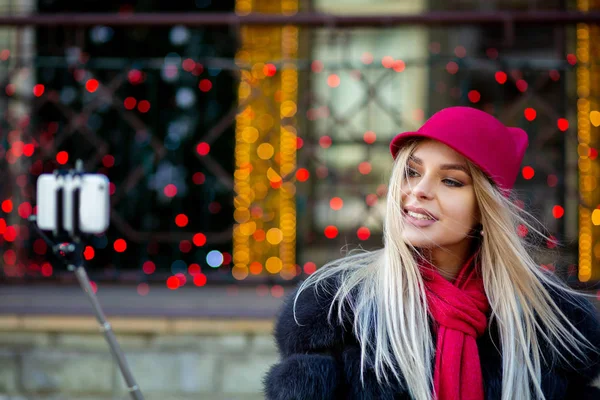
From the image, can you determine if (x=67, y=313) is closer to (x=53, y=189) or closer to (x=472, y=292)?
(x=53, y=189)

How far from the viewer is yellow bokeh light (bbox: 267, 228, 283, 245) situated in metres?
5.71

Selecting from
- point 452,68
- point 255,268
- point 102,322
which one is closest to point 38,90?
point 255,268

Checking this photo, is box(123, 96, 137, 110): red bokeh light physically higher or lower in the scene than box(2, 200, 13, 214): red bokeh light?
higher

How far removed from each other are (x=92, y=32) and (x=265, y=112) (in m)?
1.50

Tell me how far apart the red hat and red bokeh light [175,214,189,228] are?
12.4 feet

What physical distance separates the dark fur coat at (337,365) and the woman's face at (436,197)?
310 millimetres

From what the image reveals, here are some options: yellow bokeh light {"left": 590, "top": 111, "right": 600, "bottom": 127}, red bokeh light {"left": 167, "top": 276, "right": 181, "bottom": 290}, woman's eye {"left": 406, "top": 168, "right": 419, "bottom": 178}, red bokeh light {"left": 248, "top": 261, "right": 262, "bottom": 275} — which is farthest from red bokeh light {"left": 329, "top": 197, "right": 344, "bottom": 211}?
woman's eye {"left": 406, "top": 168, "right": 419, "bottom": 178}

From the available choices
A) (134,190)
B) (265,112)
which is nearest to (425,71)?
(265,112)

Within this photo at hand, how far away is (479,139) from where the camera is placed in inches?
83.5

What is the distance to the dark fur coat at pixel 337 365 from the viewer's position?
2.08m

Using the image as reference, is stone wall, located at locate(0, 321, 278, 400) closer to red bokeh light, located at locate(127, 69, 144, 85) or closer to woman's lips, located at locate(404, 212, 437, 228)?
red bokeh light, located at locate(127, 69, 144, 85)

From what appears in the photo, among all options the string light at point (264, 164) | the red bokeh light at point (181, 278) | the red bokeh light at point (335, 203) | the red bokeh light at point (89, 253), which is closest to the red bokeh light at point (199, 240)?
the string light at point (264, 164)

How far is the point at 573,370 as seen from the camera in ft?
7.50

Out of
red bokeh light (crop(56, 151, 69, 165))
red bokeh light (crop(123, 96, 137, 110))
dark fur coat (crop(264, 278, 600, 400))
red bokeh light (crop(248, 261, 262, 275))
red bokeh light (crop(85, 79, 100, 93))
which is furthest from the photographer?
red bokeh light (crop(123, 96, 137, 110))
